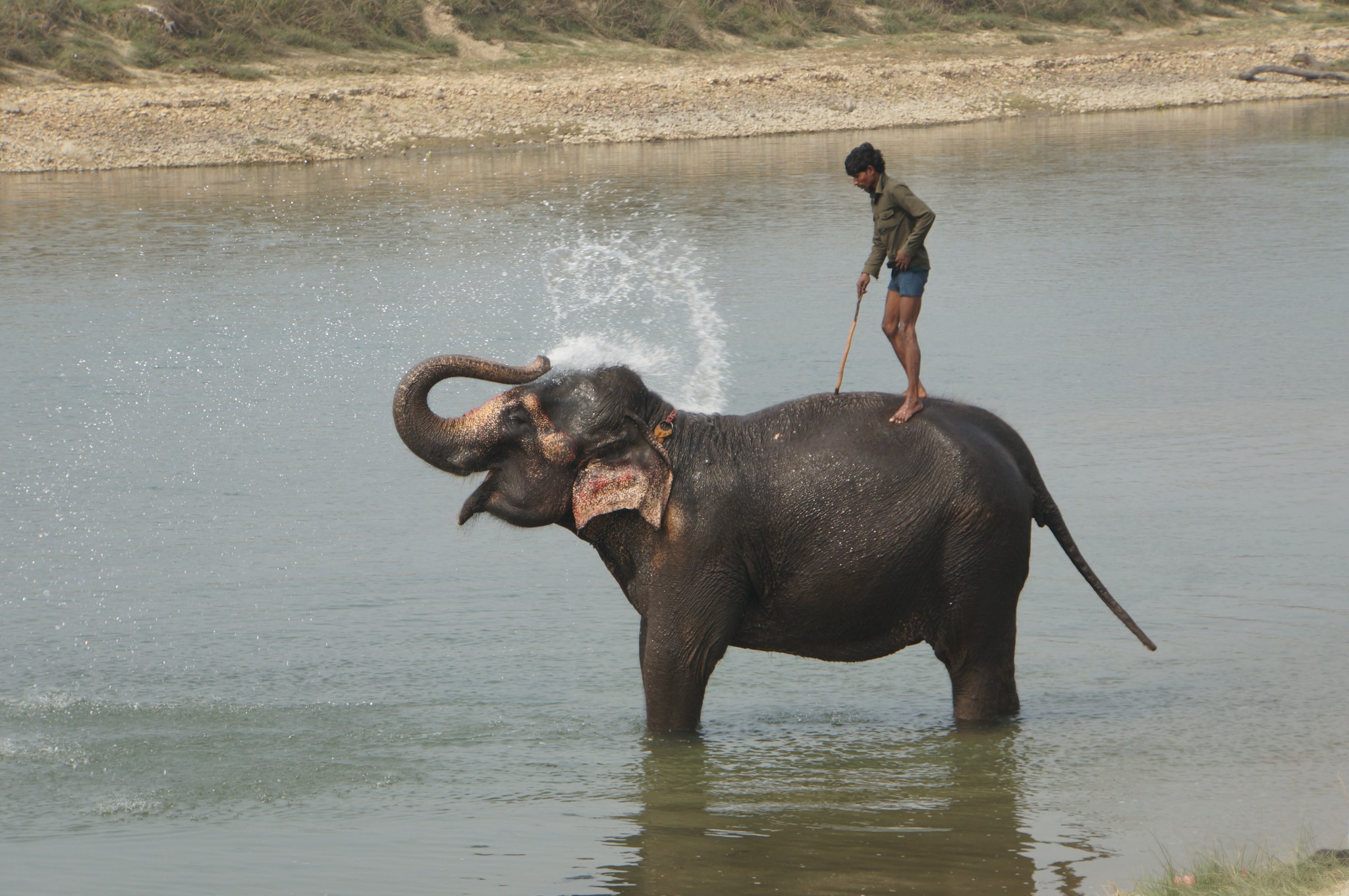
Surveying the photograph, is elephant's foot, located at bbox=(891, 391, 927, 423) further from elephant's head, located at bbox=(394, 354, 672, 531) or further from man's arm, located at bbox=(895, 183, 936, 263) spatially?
elephant's head, located at bbox=(394, 354, 672, 531)

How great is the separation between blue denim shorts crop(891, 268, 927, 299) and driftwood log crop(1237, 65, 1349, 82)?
28750 millimetres

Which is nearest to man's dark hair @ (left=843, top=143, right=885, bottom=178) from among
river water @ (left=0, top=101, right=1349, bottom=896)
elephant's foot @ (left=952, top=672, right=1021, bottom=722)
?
elephant's foot @ (left=952, top=672, right=1021, bottom=722)

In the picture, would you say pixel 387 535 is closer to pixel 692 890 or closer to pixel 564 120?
pixel 692 890

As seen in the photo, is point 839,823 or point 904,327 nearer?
point 839,823

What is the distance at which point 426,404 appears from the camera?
18.3ft

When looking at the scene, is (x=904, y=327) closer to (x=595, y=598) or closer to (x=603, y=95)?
(x=595, y=598)

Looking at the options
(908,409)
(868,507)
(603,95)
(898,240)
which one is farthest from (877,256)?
(603,95)

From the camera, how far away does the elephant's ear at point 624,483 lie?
216 inches

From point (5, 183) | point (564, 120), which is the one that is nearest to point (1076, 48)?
point (564, 120)

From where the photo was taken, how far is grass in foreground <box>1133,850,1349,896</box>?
13.6 ft

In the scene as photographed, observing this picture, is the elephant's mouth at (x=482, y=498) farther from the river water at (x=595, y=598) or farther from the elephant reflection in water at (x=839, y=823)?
the elephant reflection in water at (x=839, y=823)

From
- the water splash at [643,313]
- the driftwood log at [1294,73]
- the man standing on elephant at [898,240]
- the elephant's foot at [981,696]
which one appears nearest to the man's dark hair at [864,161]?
the man standing on elephant at [898,240]

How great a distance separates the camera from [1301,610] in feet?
23.2

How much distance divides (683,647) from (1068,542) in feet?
4.47
